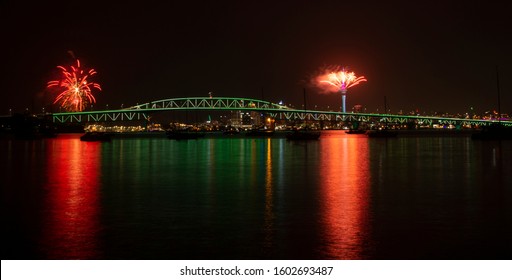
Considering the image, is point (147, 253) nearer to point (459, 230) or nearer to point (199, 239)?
point (199, 239)

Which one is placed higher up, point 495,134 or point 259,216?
point 495,134

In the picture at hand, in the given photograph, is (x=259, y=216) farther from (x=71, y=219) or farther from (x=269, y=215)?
(x=71, y=219)

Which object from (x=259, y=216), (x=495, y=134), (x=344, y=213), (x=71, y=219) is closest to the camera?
(x=71, y=219)

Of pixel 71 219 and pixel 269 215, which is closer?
pixel 71 219

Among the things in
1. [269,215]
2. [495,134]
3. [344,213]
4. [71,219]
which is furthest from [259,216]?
[495,134]

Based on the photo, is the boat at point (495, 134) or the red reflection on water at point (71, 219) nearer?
the red reflection on water at point (71, 219)

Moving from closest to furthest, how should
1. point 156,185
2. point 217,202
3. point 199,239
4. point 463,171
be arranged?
point 199,239, point 217,202, point 156,185, point 463,171

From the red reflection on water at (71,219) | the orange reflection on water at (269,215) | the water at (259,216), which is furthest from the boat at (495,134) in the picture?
the red reflection on water at (71,219)

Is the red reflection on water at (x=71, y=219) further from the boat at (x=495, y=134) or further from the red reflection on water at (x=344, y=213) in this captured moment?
the boat at (x=495, y=134)
